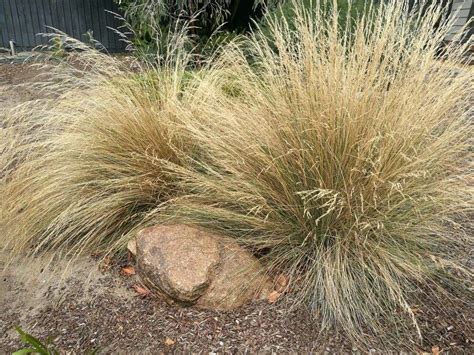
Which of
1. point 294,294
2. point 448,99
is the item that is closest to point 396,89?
point 448,99

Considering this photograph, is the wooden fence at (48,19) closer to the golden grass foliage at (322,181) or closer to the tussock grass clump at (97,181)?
the tussock grass clump at (97,181)

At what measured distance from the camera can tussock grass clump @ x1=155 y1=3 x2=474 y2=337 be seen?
1.78m

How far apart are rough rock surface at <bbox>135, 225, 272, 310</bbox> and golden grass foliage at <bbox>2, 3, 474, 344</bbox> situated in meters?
0.09

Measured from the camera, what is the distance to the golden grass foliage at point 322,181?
1.81 meters

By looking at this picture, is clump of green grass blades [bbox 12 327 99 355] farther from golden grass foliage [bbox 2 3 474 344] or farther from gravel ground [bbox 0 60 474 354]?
golden grass foliage [bbox 2 3 474 344]

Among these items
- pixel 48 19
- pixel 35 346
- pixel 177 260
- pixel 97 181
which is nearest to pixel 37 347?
pixel 35 346

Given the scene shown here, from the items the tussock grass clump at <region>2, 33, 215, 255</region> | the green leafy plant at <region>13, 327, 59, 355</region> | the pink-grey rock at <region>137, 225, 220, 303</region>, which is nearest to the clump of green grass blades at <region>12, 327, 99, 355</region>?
the green leafy plant at <region>13, 327, 59, 355</region>

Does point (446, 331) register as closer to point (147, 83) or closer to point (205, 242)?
point (205, 242)

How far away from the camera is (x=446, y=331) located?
1.66 m

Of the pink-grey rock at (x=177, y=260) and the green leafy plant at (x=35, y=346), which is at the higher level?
the pink-grey rock at (x=177, y=260)

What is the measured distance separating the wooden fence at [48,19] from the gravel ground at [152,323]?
741 centimetres

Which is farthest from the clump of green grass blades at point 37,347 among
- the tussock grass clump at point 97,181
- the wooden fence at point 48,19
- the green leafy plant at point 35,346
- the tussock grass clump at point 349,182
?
the wooden fence at point 48,19

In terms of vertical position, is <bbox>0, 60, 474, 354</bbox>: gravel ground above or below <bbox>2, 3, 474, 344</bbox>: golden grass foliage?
below

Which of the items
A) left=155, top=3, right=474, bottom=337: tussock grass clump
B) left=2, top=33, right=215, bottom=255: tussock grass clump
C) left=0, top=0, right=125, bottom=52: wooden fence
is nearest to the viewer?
left=155, top=3, right=474, bottom=337: tussock grass clump
